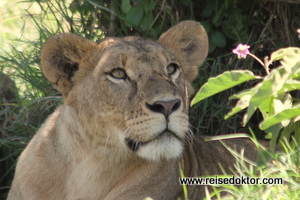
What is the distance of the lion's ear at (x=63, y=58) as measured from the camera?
3.56 metres

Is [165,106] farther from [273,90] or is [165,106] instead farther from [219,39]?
[219,39]

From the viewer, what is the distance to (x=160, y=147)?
3.13 m

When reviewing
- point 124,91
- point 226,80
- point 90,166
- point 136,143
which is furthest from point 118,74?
point 226,80

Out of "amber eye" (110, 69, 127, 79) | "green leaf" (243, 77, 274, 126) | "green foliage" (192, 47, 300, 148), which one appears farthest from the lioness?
"green leaf" (243, 77, 274, 126)

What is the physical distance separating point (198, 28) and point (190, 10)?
105 centimetres

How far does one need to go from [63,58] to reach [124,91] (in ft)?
1.77

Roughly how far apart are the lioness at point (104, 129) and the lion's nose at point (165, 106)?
0.05m

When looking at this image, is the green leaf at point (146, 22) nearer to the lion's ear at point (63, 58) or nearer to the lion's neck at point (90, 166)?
the lion's ear at point (63, 58)

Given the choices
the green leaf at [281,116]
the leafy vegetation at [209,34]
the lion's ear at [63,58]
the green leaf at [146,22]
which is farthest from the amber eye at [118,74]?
the green leaf at [146,22]

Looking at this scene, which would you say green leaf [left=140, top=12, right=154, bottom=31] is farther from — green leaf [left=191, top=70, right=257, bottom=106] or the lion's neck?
green leaf [left=191, top=70, right=257, bottom=106]

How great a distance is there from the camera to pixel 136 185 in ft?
11.4

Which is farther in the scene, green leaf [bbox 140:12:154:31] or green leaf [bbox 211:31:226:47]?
green leaf [bbox 211:31:226:47]

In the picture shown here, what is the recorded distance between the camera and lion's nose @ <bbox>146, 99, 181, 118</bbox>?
3047 millimetres

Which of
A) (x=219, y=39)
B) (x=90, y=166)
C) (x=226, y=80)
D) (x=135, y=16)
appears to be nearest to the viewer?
(x=226, y=80)
